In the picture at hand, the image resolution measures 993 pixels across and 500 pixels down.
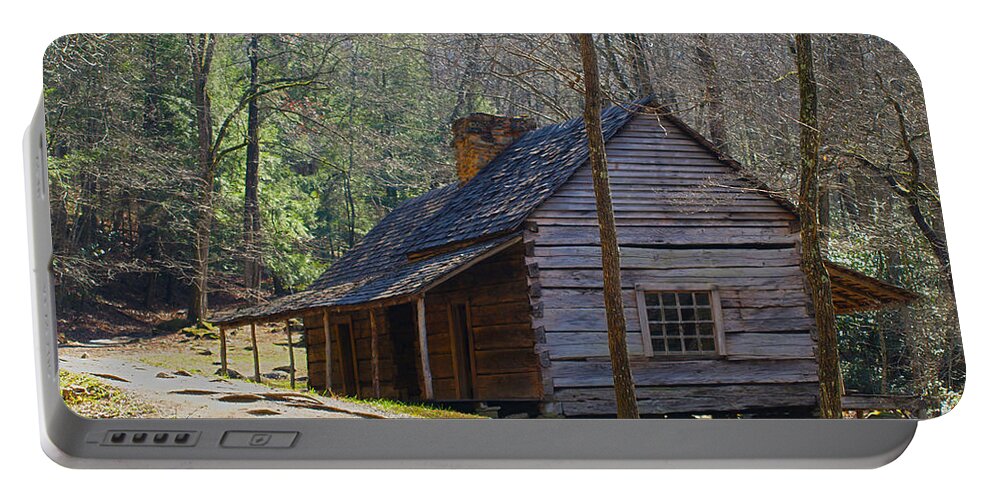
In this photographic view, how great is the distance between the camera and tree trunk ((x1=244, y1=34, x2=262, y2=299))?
4.93 metres

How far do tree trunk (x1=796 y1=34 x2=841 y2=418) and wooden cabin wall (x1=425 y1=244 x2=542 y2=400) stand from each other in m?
1.29

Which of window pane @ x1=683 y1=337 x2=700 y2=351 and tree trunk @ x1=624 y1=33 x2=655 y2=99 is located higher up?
tree trunk @ x1=624 y1=33 x2=655 y2=99

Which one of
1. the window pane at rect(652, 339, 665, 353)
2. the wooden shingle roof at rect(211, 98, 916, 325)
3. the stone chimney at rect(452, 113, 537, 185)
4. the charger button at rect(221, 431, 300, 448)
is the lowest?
the charger button at rect(221, 431, 300, 448)

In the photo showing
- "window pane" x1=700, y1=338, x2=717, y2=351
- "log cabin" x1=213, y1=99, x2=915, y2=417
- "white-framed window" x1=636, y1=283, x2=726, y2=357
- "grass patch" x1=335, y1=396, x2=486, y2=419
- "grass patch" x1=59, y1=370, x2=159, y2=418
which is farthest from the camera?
"window pane" x1=700, y1=338, x2=717, y2=351

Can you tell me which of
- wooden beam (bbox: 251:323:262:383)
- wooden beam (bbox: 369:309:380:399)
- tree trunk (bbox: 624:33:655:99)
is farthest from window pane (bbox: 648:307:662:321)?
wooden beam (bbox: 251:323:262:383)

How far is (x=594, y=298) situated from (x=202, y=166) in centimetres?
182

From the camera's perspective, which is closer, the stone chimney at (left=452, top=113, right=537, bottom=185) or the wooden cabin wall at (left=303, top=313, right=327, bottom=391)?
the wooden cabin wall at (left=303, top=313, right=327, bottom=391)

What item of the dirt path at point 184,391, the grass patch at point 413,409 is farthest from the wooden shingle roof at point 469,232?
the grass patch at point 413,409

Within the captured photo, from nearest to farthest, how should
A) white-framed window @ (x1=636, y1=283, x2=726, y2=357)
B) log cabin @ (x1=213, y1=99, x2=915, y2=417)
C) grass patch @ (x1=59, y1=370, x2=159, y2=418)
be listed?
grass patch @ (x1=59, y1=370, x2=159, y2=418) → log cabin @ (x1=213, y1=99, x2=915, y2=417) → white-framed window @ (x1=636, y1=283, x2=726, y2=357)

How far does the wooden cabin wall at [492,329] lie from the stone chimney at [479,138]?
1.54 ft

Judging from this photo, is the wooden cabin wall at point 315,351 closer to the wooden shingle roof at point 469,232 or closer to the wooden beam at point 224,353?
the wooden shingle roof at point 469,232

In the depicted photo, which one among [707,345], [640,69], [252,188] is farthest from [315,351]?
[640,69]

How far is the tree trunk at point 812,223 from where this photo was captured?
507 centimetres

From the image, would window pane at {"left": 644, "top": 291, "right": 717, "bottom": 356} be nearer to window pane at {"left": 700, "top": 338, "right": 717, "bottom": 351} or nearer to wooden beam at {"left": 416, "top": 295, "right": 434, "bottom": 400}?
window pane at {"left": 700, "top": 338, "right": 717, "bottom": 351}
